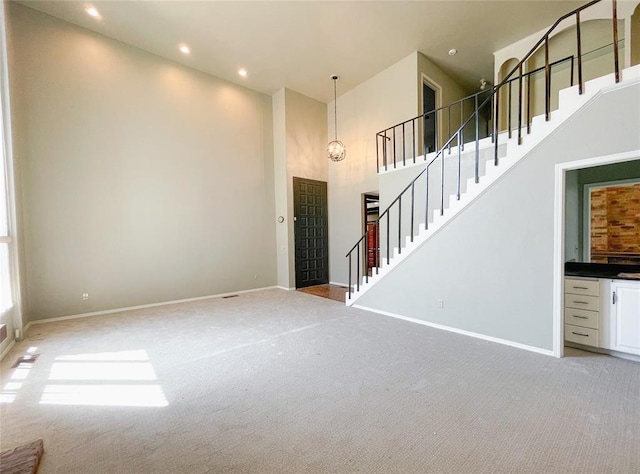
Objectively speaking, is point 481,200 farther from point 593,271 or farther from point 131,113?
point 131,113

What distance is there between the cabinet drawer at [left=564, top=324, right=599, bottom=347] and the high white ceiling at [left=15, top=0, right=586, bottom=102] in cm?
493

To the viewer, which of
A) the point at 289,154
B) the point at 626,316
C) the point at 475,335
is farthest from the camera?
the point at 289,154

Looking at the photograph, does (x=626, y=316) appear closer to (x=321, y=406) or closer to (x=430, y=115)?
(x=321, y=406)

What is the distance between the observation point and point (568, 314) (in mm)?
3055

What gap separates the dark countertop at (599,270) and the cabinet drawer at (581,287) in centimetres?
8

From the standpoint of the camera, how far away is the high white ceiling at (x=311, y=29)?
427 cm

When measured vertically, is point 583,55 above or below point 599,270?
above

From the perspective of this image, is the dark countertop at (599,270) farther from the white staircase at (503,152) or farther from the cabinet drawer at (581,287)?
the white staircase at (503,152)

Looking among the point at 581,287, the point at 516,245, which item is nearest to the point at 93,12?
the point at 516,245

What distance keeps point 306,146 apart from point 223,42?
9.16ft

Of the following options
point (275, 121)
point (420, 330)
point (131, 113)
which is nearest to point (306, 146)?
point (275, 121)

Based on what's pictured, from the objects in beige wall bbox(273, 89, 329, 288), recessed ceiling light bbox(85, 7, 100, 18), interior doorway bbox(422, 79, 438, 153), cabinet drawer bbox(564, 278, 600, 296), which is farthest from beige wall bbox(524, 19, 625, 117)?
recessed ceiling light bbox(85, 7, 100, 18)

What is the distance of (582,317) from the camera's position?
9.71ft

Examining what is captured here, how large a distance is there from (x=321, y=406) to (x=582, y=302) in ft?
10.0
